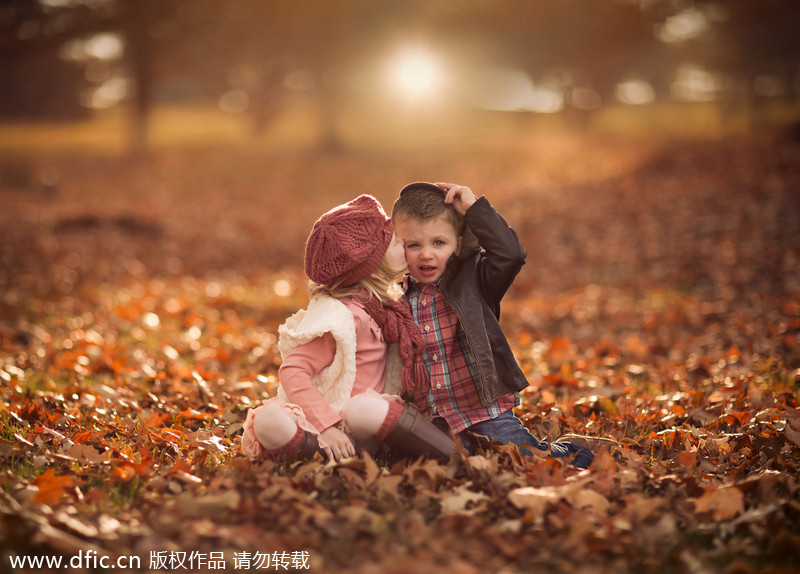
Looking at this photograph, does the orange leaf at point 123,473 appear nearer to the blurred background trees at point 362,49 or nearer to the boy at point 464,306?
the boy at point 464,306

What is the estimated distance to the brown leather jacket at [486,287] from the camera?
329 cm

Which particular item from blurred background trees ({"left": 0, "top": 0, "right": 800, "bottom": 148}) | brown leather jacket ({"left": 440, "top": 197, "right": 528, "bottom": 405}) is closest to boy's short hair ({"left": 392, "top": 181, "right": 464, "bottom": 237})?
brown leather jacket ({"left": 440, "top": 197, "right": 528, "bottom": 405})

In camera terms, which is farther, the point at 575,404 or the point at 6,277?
the point at 6,277

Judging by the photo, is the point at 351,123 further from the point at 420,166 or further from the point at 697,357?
the point at 697,357

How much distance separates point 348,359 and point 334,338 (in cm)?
12

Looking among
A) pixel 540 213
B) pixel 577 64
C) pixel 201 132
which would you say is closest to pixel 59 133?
pixel 201 132

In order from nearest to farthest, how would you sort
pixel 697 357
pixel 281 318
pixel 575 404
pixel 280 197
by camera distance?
1. pixel 575 404
2. pixel 697 357
3. pixel 281 318
4. pixel 280 197

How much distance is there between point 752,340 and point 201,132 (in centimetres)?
3267

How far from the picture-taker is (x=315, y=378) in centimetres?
329

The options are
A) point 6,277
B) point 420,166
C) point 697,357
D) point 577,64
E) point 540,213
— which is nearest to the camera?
point 697,357

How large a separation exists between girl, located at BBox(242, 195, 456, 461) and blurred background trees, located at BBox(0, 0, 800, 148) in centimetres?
2253

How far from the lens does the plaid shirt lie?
11.3 feet

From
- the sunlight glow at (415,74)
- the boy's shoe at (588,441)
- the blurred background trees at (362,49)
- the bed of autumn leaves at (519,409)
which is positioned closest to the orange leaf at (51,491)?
the bed of autumn leaves at (519,409)

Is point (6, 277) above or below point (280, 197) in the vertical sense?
below
